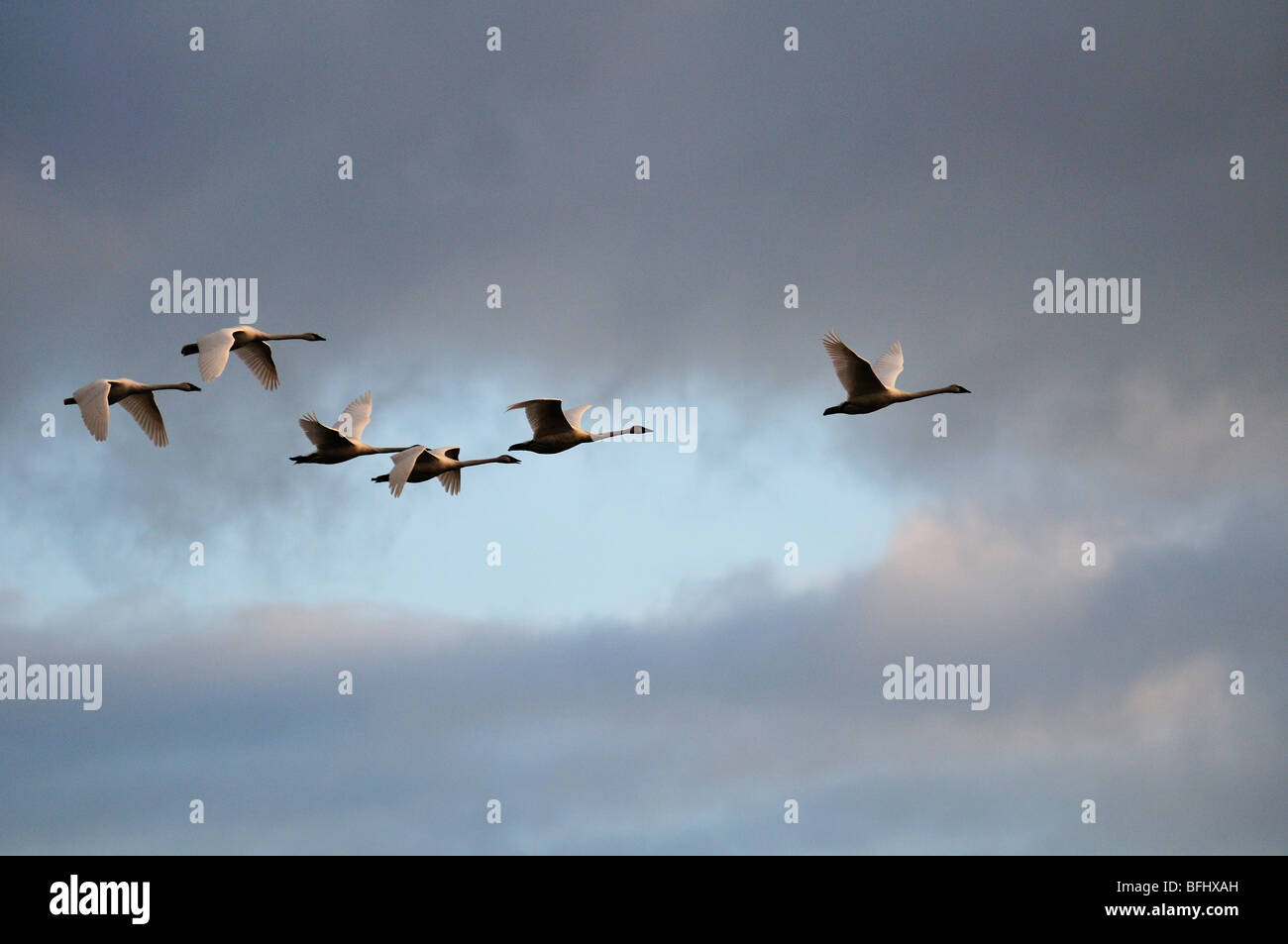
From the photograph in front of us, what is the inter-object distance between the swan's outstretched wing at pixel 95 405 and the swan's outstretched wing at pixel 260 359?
5229 millimetres

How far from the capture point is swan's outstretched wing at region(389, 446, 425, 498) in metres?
48.5

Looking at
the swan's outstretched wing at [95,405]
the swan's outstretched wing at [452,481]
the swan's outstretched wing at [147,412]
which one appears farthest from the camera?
the swan's outstretched wing at [452,481]

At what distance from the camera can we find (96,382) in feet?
173

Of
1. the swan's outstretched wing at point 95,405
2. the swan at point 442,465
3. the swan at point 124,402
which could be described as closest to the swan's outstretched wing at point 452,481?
the swan at point 442,465

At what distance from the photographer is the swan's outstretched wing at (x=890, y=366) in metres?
59.4

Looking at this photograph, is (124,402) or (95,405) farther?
(124,402)

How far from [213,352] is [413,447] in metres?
6.27

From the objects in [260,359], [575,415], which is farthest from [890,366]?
[260,359]

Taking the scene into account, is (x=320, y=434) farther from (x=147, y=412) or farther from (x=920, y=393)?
(x=920, y=393)

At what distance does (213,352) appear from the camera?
51969 mm

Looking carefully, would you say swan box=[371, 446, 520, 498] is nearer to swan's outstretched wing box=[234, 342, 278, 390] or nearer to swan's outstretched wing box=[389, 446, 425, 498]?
swan's outstretched wing box=[389, 446, 425, 498]

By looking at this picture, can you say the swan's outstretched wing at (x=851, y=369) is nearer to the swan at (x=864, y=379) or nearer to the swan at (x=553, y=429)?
the swan at (x=864, y=379)
